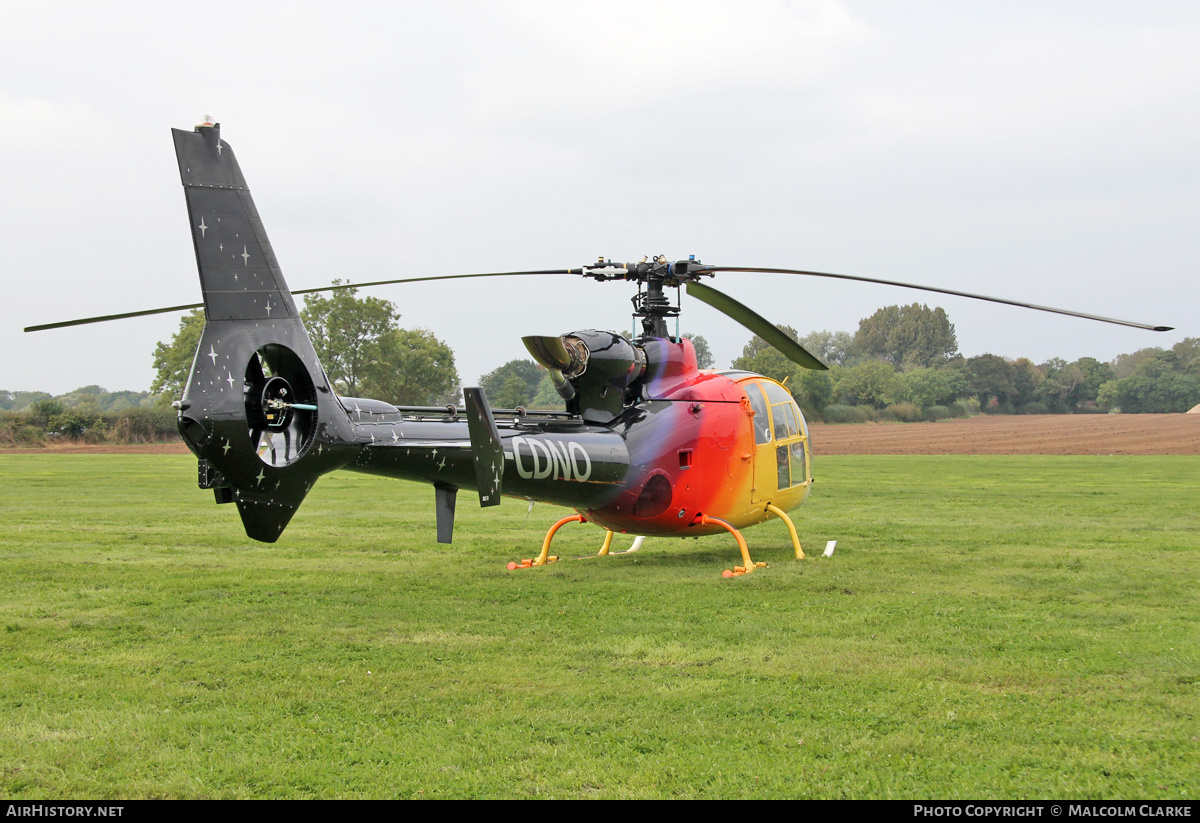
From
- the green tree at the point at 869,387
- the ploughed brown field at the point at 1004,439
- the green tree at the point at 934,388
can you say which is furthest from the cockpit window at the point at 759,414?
the green tree at the point at 934,388

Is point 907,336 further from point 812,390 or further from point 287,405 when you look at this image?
point 287,405

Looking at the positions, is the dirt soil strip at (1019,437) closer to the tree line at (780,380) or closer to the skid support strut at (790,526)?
the tree line at (780,380)

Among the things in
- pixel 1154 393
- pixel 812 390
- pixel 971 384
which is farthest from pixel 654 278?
pixel 1154 393

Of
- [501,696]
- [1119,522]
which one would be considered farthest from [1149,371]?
[501,696]

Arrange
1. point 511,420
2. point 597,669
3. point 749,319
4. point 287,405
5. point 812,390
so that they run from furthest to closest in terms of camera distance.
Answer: point 812,390 → point 749,319 → point 511,420 → point 287,405 → point 597,669

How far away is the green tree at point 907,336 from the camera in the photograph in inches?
5655

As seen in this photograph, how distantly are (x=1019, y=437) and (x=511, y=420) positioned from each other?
5438cm

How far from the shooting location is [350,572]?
38.3 ft

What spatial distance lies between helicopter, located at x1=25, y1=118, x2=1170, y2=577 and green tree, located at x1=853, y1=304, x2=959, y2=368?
132725 millimetres

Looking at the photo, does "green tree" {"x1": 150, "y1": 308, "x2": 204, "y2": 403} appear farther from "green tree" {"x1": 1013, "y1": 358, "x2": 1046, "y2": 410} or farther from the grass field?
"green tree" {"x1": 1013, "y1": 358, "x2": 1046, "y2": 410}

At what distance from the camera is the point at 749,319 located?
12.4 metres

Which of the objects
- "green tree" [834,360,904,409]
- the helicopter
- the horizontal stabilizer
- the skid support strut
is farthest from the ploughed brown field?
the horizontal stabilizer

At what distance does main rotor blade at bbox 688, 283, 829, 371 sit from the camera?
472 inches
